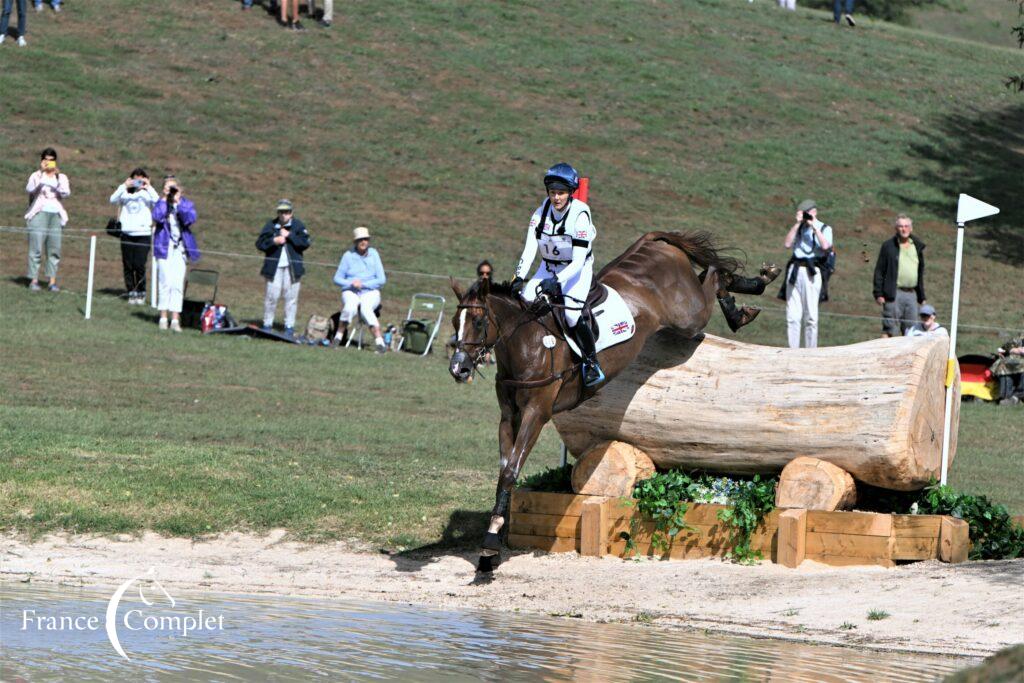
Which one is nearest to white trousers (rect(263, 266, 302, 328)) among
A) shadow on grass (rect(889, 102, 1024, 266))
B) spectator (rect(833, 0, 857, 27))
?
shadow on grass (rect(889, 102, 1024, 266))

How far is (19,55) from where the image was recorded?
42.3 meters

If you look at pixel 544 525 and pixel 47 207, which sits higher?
pixel 47 207

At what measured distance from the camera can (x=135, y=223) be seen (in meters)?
24.8

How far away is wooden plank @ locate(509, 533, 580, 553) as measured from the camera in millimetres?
12680

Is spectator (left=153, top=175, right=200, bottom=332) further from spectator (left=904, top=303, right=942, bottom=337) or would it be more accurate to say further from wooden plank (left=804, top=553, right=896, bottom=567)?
wooden plank (left=804, top=553, right=896, bottom=567)

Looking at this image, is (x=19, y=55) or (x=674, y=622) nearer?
(x=674, y=622)

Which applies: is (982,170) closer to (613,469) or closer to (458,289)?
(613,469)

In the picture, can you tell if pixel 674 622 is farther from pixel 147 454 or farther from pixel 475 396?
pixel 475 396

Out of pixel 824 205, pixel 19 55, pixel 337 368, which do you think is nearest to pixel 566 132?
pixel 824 205

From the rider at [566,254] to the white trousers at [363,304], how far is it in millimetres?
12107

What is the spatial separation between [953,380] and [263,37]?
38.3 metres

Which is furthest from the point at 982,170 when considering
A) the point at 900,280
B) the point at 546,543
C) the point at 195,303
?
the point at 546,543

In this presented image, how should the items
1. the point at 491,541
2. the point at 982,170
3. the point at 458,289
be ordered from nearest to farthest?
the point at 458,289
the point at 491,541
the point at 982,170

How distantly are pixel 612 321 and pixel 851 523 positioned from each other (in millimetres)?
2553
